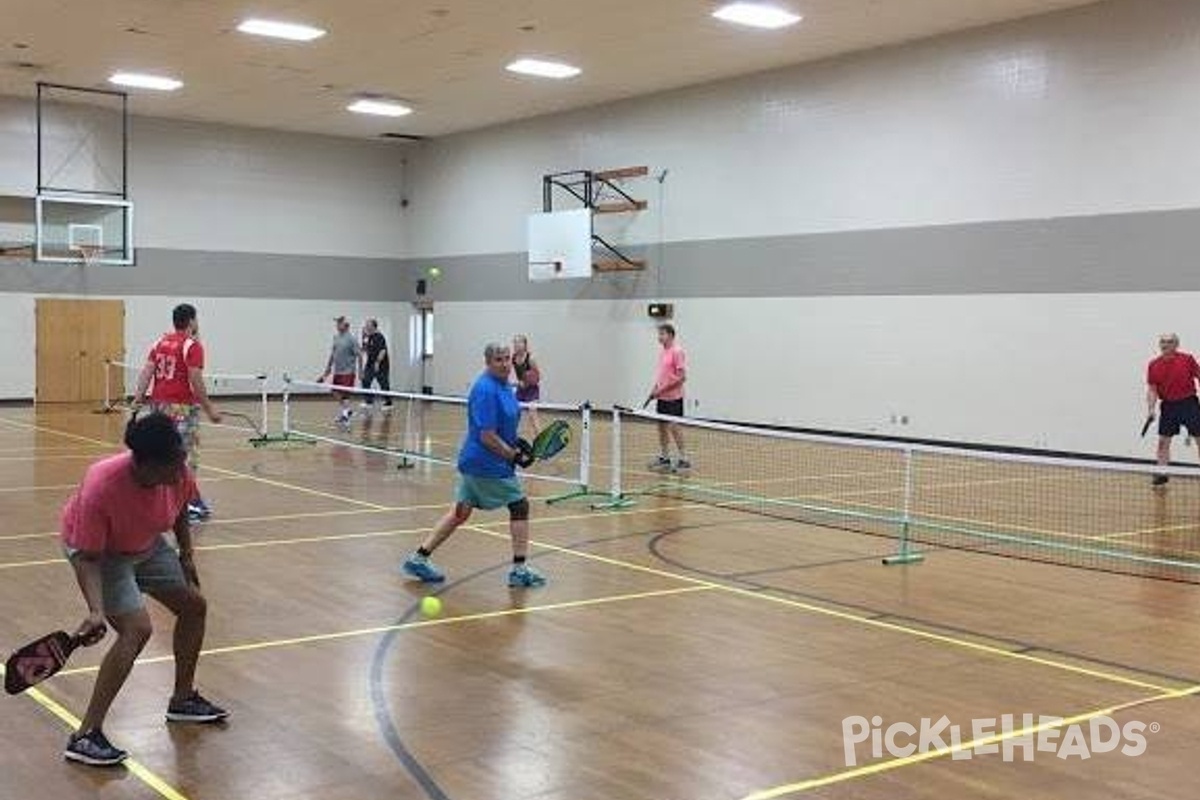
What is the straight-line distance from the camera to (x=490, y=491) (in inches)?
371

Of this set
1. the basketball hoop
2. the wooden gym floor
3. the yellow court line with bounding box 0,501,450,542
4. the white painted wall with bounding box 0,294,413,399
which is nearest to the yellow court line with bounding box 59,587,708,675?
the wooden gym floor

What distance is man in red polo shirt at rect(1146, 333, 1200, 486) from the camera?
16.0 metres

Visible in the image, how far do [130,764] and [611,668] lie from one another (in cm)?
266

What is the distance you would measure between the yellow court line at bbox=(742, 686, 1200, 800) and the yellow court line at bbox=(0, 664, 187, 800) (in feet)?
7.44

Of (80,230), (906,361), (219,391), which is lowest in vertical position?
(219,391)

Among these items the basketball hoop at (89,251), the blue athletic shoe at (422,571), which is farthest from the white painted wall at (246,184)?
the blue athletic shoe at (422,571)

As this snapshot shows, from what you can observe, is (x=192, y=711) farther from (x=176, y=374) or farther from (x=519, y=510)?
(x=176, y=374)

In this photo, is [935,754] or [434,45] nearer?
[935,754]

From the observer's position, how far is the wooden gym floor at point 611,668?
214 inches

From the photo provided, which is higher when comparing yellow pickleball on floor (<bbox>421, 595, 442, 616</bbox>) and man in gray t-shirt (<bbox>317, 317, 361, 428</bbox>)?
man in gray t-shirt (<bbox>317, 317, 361, 428</bbox>)

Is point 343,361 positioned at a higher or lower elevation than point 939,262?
lower

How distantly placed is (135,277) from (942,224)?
19.1 m

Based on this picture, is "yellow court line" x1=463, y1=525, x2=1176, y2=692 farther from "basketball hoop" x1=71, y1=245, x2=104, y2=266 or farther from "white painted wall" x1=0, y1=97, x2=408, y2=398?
"white painted wall" x1=0, y1=97, x2=408, y2=398

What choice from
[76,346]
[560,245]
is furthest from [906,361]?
[76,346]
